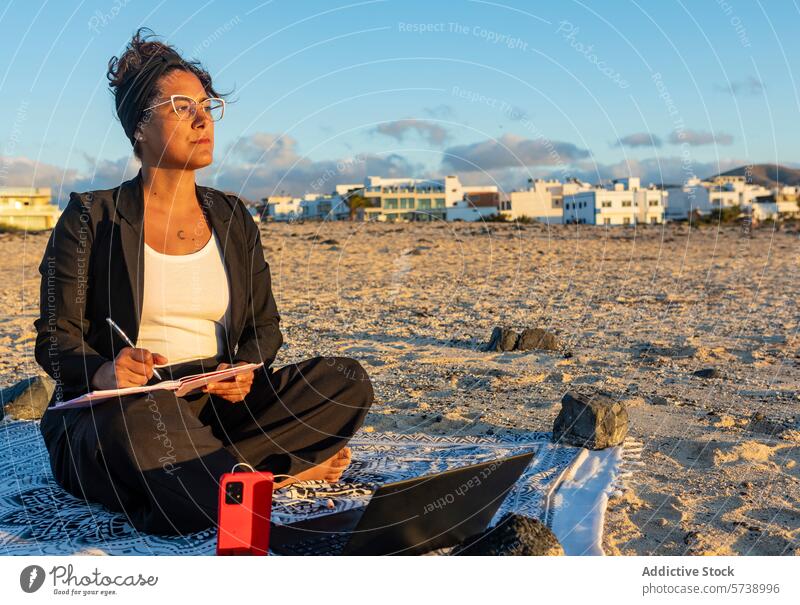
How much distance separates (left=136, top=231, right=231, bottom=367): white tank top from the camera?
10.6 ft

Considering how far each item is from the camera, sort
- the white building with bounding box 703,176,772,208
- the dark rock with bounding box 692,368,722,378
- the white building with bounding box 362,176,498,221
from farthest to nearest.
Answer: the white building with bounding box 703,176,772,208 → the white building with bounding box 362,176,498,221 → the dark rock with bounding box 692,368,722,378

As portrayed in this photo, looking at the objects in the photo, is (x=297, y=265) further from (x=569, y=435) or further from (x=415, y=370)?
(x=569, y=435)

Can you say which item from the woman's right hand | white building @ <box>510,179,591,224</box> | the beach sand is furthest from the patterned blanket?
white building @ <box>510,179,591,224</box>

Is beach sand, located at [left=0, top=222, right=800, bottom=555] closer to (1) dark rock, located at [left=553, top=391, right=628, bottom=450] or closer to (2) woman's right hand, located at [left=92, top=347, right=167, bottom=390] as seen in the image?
(1) dark rock, located at [left=553, top=391, right=628, bottom=450]

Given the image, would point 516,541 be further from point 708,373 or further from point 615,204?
point 615,204

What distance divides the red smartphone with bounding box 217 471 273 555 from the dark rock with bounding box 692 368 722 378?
3810mm

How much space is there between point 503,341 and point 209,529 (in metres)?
3.90

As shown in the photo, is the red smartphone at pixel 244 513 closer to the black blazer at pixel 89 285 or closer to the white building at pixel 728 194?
the black blazer at pixel 89 285

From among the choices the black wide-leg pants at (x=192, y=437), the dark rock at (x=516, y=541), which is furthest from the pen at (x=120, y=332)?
the dark rock at (x=516, y=541)

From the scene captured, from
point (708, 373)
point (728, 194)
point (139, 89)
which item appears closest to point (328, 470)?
point (139, 89)
